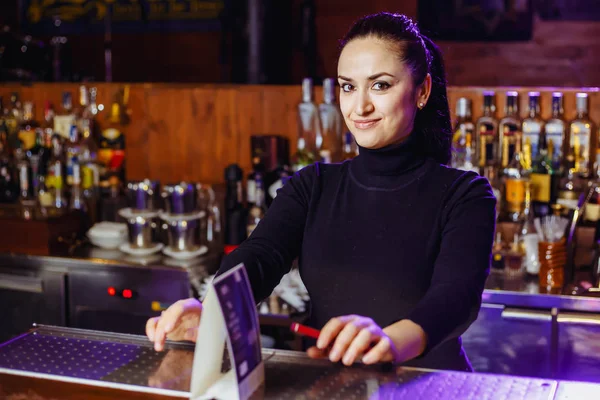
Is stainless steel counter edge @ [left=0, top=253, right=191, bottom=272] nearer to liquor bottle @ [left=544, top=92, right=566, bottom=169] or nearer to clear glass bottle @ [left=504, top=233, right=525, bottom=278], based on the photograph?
clear glass bottle @ [left=504, top=233, right=525, bottom=278]

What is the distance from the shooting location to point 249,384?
1.14 metres

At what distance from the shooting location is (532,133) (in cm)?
282

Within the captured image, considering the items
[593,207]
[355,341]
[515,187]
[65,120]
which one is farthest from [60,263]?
[355,341]

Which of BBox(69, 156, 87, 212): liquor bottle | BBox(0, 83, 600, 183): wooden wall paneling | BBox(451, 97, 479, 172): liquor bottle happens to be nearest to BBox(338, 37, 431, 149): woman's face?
BBox(451, 97, 479, 172): liquor bottle

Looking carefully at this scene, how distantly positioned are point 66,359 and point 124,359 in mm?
103

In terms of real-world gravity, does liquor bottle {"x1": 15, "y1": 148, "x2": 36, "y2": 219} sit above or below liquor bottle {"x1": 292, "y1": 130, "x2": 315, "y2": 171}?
below

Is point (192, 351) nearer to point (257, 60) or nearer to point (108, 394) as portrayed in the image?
point (108, 394)

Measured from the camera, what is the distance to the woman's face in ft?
4.81

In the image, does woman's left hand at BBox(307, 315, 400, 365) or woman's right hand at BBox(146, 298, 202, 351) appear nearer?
woman's left hand at BBox(307, 315, 400, 365)

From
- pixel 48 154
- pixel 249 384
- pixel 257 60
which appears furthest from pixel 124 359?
pixel 257 60

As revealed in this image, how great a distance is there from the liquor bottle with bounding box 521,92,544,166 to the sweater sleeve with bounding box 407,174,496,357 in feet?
4.62

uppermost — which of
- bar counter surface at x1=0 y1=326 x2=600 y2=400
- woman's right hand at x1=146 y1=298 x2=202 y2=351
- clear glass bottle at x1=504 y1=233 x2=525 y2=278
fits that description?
woman's right hand at x1=146 y1=298 x2=202 y2=351

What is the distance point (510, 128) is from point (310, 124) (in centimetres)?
80

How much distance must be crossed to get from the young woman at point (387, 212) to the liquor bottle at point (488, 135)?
1.30 m
